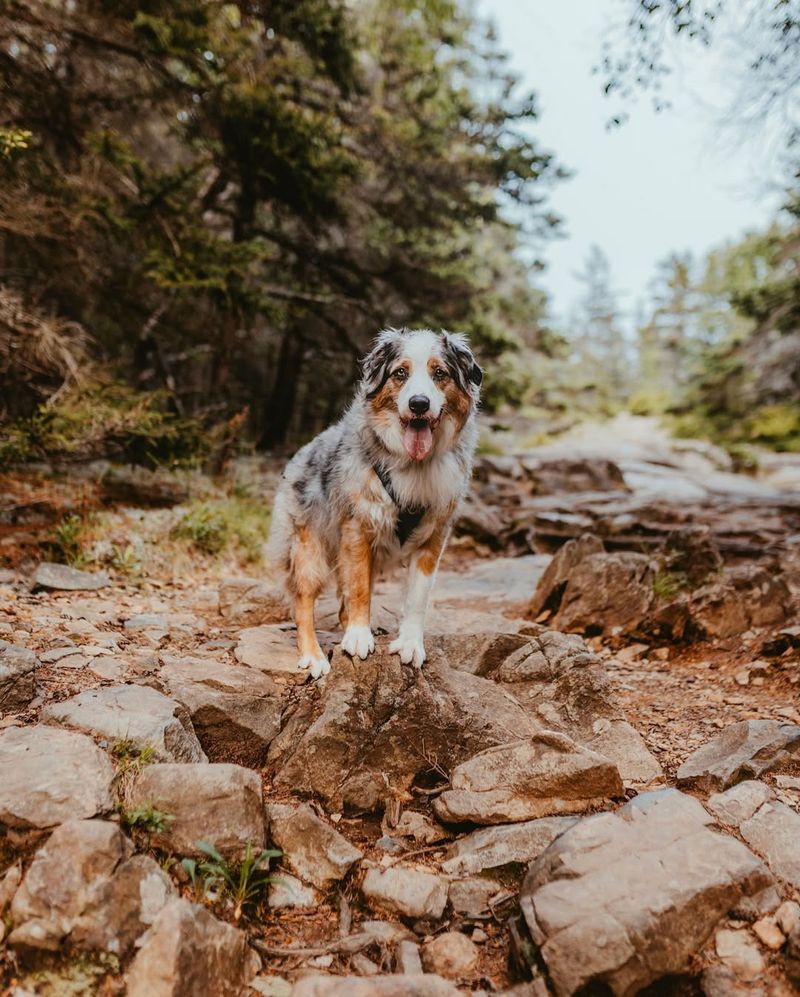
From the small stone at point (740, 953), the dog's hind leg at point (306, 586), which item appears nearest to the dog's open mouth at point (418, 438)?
the dog's hind leg at point (306, 586)

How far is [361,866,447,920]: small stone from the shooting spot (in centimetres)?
264

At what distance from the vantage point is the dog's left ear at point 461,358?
3.93 m

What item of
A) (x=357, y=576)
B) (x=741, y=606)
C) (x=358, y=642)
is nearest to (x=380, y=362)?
(x=357, y=576)

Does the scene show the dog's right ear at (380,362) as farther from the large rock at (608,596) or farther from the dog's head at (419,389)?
the large rock at (608,596)

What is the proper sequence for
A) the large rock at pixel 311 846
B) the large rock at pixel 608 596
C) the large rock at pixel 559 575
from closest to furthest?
the large rock at pixel 311 846 < the large rock at pixel 608 596 < the large rock at pixel 559 575

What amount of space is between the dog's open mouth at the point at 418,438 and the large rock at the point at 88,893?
2.40 metres

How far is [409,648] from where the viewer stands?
377 centimetres

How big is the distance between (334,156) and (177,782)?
9579mm

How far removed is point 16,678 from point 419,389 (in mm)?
2717

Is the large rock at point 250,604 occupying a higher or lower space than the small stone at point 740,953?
lower

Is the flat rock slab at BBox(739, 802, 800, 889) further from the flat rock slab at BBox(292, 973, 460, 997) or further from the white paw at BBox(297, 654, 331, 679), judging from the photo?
the white paw at BBox(297, 654, 331, 679)

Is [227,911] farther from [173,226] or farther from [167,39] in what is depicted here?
[167,39]

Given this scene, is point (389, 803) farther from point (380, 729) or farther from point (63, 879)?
point (63, 879)

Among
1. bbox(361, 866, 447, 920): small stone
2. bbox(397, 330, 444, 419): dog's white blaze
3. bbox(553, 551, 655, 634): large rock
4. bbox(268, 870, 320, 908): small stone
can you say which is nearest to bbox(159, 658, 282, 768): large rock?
bbox(268, 870, 320, 908): small stone
